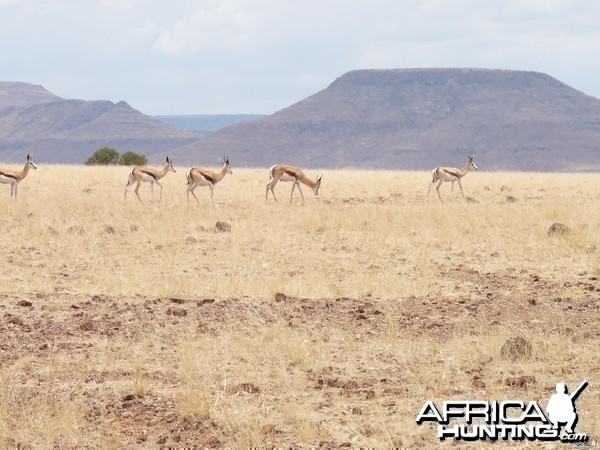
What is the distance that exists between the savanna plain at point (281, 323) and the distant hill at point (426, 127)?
309 feet

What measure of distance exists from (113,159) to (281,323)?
41.0 metres

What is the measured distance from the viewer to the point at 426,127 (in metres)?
138

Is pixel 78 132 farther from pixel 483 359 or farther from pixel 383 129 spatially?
pixel 483 359

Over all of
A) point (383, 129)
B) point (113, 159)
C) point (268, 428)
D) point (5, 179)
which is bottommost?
point (268, 428)

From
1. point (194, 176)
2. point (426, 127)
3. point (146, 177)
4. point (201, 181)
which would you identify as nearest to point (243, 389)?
point (194, 176)

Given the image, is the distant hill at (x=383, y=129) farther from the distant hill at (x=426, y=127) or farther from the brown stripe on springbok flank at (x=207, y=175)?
the brown stripe on springbok flank at (x=207, y=175)

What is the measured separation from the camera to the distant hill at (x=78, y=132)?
143m

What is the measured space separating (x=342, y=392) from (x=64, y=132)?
517 feet

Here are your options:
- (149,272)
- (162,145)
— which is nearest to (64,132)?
(162,145)

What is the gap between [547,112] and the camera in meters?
138

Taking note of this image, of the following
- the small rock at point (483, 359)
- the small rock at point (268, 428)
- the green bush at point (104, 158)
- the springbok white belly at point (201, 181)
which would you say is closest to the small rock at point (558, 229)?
the small rock at point (483, 359)

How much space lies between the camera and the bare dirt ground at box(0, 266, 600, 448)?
6.38 m

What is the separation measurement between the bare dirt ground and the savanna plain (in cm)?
2

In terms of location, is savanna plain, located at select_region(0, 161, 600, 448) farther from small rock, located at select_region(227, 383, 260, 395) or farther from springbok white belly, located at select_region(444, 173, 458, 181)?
springbok white belly, located at select_region(444, 173, 458, 181)
